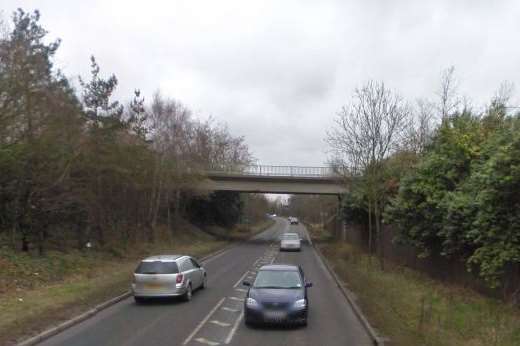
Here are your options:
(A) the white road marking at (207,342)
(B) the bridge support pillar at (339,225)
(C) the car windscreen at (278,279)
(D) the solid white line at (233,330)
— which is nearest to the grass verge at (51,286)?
(A) the white road marking at (207,342)

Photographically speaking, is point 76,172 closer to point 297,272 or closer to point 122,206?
point 122,206

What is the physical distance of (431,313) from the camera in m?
14.7

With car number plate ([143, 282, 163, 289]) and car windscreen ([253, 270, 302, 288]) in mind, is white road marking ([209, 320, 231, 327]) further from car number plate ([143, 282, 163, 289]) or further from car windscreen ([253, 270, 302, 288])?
car number plate ([143, 282, 163, 289])

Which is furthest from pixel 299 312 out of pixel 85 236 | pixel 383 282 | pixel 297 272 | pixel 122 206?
pixel 122 206

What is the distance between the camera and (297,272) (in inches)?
634

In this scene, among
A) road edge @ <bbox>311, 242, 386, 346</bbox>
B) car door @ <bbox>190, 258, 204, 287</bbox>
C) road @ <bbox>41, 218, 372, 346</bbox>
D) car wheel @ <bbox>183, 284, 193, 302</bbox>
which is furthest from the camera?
car door @ <bbox>190, 258, 204, 287</bbox>

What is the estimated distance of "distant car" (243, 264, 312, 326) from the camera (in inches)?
546

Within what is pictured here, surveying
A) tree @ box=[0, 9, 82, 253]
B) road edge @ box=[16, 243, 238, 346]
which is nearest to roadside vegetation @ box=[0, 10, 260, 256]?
tree @ box=[0, 9, 82, 253]

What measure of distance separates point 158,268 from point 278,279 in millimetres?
4642

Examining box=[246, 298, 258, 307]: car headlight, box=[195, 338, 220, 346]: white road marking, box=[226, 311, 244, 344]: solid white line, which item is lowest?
box=[195, 338, 220, 346]: white road marking

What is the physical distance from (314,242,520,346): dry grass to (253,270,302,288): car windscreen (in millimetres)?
2076

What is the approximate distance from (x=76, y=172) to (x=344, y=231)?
34.6m

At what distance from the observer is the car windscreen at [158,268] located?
1836cm

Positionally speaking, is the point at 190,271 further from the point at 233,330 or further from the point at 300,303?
the point at 300,303
